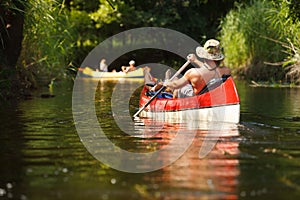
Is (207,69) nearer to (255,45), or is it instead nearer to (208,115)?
(208,115)

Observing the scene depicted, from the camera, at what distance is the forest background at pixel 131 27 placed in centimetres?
1664

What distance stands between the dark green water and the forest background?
12.6 ft

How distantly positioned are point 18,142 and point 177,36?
30672 millimetres

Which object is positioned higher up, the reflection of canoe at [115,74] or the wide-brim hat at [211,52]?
the reflection of canoe at [115,74]

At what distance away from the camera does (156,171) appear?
7516mm

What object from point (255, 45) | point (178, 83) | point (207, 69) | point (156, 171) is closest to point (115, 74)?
point (255, 45)

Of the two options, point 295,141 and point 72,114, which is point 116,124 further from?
point 295,141

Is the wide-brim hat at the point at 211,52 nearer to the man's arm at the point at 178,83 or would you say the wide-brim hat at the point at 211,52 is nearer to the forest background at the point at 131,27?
the man's arm at the point at 178,83

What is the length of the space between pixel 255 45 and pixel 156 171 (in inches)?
753

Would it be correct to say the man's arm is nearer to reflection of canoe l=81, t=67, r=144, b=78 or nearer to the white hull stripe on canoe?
the white hull stripe on canoe

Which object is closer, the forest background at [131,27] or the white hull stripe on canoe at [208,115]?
the white hull stripe on canoe at [208,115]

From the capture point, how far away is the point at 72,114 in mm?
14156

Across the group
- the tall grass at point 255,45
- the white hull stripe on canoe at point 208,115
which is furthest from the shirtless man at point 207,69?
the tall grass at point 255,45

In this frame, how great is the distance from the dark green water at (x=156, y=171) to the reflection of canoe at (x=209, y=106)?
0.38 metres
